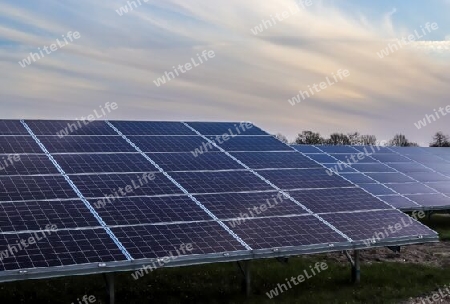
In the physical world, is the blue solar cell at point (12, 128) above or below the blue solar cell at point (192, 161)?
above

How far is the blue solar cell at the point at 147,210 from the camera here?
18375 millimetres

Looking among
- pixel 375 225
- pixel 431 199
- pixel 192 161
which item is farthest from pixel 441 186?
pixel 192 161

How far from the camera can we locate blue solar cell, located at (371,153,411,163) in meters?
43.7

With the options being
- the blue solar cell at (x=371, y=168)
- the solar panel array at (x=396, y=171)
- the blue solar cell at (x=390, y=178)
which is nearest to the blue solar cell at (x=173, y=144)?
the solar panel array at (x=396, y=171)

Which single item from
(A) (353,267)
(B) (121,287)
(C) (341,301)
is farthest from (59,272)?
(A) (353,267)

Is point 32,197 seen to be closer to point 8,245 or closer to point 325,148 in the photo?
point 8,245

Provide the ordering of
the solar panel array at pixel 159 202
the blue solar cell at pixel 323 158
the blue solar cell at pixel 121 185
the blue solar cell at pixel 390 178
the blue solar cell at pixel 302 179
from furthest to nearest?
the blue solar cell at pixel 323 158
the blue solar cell at pixel 390 178
the blue solar cell at pixel 302 179
the blue solar cell at pixel 121 185
the solar panel array at pixel 159 202

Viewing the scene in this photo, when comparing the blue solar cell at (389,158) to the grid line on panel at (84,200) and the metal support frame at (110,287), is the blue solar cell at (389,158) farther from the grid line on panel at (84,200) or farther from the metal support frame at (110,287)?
the metal support frame at (110,287)

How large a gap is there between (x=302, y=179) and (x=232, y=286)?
544 centimetres

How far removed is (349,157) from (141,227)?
89.9ft

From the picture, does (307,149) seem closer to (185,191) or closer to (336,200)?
(336,200)

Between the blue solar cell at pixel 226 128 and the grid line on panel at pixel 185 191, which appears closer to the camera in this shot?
the grid line on panel at pixel 185 191

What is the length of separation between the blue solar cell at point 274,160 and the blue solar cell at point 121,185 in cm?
452

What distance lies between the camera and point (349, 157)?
4275 centimetres
